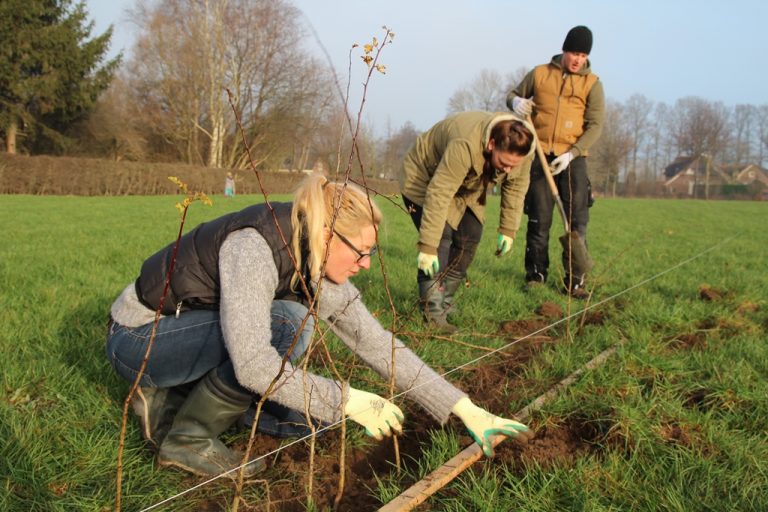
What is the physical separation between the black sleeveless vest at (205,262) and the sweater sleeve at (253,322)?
0.06 m

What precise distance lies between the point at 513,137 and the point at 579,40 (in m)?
1.79

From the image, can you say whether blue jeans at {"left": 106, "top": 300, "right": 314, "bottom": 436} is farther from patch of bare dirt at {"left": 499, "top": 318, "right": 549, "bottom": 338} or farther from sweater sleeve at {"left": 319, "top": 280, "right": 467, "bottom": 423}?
patch of bare dirt at {"left": 499, "top": 318, "right": 549, "bottom": 338}

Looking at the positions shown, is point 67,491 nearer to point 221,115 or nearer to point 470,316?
point 470,316

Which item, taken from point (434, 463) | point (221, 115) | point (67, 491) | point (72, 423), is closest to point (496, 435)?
point (434, 463)

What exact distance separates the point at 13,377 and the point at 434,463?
2.06 m

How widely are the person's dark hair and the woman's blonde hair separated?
1.66m

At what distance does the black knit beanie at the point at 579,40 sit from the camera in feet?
15.0

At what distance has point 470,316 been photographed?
4.20m

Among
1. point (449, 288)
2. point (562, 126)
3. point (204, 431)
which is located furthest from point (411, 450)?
point (562, 126)

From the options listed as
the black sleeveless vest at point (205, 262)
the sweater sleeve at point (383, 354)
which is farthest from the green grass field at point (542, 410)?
the black sleeveless vest at point (205, 262)

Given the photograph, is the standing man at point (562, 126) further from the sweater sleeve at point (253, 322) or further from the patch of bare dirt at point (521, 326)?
the sweater sleeve at point (253, 322)

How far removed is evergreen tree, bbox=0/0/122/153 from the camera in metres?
25.4

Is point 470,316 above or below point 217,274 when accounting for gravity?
below

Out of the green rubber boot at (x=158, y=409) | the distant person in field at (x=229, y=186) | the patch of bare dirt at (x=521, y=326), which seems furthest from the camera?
the distant person in field at (x=229, y=186)
